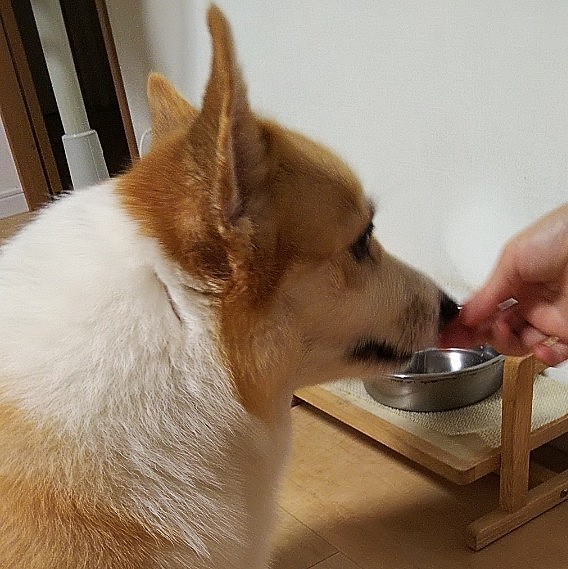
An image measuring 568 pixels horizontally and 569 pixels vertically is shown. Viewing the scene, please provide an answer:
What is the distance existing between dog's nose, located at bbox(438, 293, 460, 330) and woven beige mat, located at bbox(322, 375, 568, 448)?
362mm

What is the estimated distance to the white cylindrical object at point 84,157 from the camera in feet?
7.73

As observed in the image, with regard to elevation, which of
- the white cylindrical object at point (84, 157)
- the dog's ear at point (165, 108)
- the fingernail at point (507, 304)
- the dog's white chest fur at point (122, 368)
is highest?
the dog's ear at point (165, 108)

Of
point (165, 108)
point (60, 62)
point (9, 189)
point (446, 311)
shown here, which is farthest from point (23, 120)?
point (446, 311)

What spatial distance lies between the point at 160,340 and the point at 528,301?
0.57m

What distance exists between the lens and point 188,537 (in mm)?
771

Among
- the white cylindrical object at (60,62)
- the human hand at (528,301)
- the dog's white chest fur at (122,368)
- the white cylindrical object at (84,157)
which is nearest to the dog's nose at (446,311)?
the human hand at (528,301)

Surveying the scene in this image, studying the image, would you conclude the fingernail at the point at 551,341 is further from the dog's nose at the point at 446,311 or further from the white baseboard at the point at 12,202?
the white baseboard at the point at 12,202

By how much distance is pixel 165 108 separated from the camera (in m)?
0.92

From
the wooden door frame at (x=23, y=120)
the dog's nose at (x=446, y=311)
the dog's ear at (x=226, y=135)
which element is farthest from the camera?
the wooden door frame at (x=23, y=120)

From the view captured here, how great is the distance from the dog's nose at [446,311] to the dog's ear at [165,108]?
1.33 feet

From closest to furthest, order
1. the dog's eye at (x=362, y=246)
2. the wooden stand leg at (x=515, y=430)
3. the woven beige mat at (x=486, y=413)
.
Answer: the dog's eye at (x=362, y=246)
the wooden stand leg at (x=515, y=430)
the woven beige mat at (x=486, y=413)

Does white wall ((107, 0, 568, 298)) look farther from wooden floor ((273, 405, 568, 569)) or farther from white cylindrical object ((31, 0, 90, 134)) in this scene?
white cylindrical object ((31, 0, 90, 134))

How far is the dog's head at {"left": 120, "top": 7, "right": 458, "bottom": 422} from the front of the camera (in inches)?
Answer: 27.9

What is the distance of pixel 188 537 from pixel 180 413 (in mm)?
131
